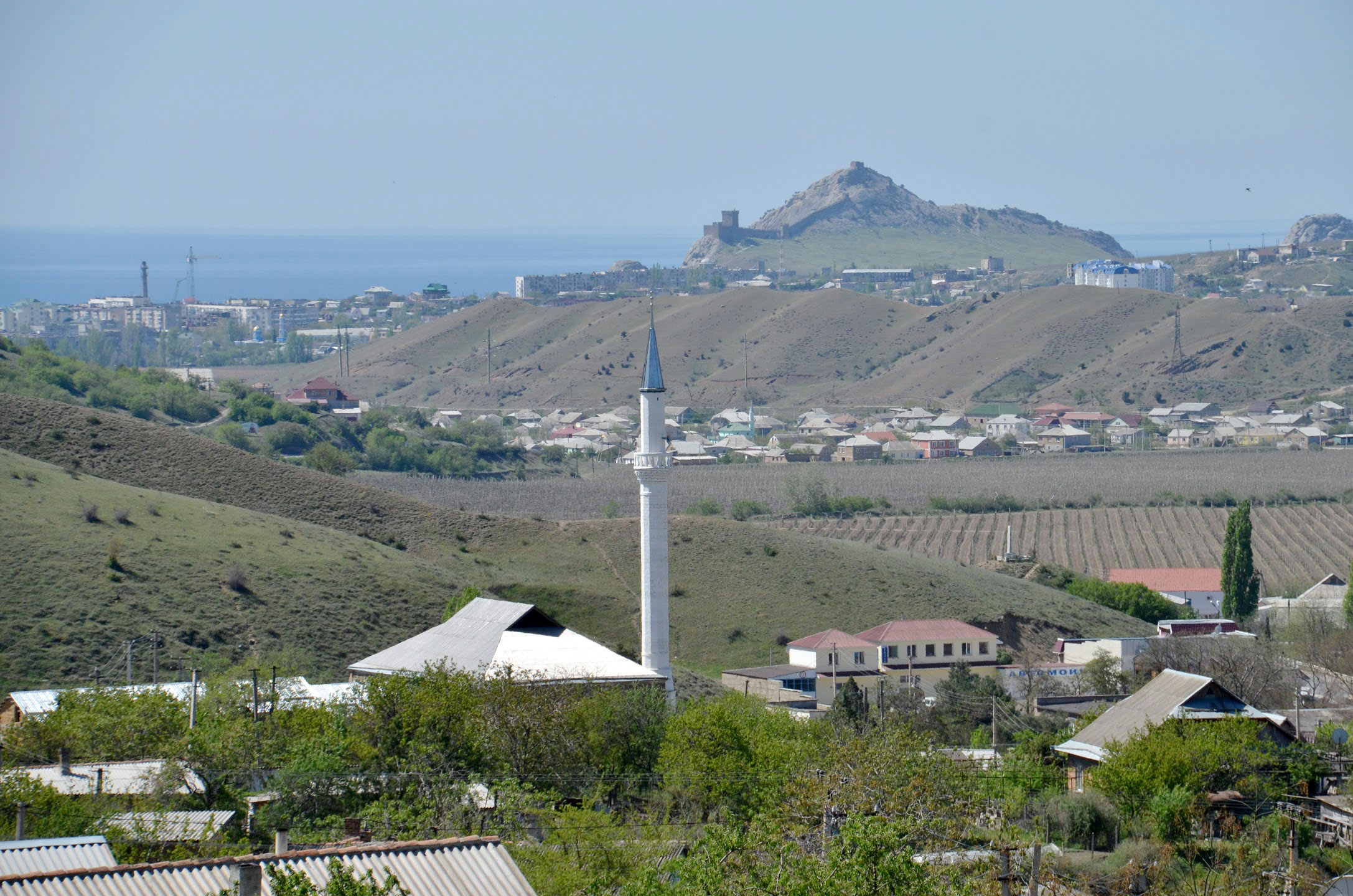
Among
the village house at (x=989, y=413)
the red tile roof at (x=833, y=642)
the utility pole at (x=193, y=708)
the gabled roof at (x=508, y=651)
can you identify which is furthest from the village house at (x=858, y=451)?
the utility pole at (x=193, y=708)

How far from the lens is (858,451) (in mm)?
125812

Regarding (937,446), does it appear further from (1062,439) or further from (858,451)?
(1062,439)

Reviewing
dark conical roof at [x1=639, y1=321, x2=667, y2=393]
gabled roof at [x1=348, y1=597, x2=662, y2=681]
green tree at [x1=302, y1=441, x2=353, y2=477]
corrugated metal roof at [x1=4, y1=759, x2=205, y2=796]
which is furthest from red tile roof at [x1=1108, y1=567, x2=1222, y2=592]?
corrugated metal roof at [x1=4, y1=759, x2=205, y2=796]

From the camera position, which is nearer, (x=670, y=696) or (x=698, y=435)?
(x=670, y=696)

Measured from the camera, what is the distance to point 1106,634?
2427 inches

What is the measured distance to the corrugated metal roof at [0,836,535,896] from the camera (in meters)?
15.0

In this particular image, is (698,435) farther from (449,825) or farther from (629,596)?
(449,825)

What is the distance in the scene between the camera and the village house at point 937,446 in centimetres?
12525

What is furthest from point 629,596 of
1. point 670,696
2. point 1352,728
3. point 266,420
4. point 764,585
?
point 266,420

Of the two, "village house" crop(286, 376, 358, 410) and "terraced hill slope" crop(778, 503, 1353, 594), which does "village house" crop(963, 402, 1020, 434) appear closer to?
"village house" crop(286, 376, 358, 410)

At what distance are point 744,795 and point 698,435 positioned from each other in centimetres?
11715

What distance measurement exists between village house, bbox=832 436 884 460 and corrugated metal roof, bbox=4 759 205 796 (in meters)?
98.4

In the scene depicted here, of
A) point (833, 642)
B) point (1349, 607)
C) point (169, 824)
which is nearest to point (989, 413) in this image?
point (1349, 607)

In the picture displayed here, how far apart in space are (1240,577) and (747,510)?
29.3 metres
